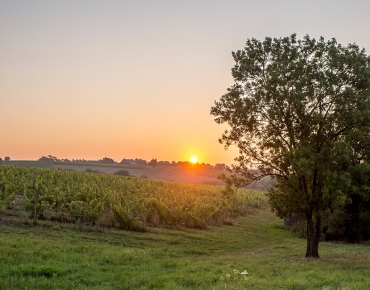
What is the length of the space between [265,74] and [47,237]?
50.9ft

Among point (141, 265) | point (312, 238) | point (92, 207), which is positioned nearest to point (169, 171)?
point (92, 207)

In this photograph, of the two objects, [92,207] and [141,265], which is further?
[92,207]

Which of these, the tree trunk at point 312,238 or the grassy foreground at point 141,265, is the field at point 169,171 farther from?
the tree trunk at point 312,238

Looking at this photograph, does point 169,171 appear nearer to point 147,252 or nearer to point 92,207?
point 92,207


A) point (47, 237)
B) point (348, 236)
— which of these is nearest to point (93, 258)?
point (47, 237)

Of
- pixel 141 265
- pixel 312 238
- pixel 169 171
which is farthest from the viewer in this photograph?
pixel 169 171

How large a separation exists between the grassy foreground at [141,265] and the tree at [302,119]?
3.99m

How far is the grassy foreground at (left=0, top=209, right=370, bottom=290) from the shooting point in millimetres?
11953

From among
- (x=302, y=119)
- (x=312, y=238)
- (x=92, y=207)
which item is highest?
(x=302, y=119)

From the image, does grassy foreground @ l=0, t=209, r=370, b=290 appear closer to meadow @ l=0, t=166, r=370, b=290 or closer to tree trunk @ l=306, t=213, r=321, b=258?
meadow @ l=0, t=166, r=370, b=290

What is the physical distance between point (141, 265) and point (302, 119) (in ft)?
38.3

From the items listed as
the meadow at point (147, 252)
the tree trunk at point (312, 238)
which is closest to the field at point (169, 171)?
the meadow at point (147, 252)

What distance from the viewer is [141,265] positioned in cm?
1540

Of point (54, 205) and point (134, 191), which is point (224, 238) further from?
point (134, 191)
